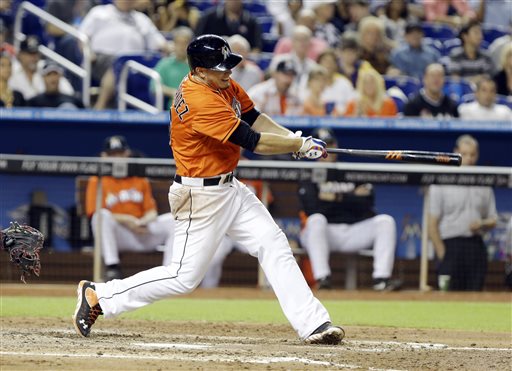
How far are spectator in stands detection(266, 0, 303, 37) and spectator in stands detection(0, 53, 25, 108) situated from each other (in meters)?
3.86

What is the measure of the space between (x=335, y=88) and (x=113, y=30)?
8.72 feet

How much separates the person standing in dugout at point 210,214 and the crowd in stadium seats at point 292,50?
552cm

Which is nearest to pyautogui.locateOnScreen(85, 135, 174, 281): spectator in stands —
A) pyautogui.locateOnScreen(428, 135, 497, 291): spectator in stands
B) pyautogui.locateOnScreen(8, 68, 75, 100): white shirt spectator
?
pyautogui.locateOnScreen(8, 68, 75, 100): white shirt spectator

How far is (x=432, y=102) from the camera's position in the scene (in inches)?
483

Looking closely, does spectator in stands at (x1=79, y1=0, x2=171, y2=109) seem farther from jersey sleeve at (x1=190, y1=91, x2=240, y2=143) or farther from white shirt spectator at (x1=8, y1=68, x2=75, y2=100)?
jersey sleeve at (x1=190, y1=91, x2=240, y2=143)

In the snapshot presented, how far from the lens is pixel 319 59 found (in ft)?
42.4

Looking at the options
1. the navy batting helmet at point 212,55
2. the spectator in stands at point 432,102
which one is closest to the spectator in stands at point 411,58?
the spectator in stands at point 432,102

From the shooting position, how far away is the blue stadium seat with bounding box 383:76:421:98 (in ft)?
43.7

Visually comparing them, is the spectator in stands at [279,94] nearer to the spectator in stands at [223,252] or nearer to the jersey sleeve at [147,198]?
the spectator in stands at [223,252]

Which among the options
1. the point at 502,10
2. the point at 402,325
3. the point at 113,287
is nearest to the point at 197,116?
the point at 113,287

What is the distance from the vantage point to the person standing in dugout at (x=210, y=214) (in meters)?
6.31

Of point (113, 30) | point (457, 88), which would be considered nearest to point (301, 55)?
point (457, 88)

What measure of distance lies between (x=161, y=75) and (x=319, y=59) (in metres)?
1.85

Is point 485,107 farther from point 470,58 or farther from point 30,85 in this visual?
point 30,85
